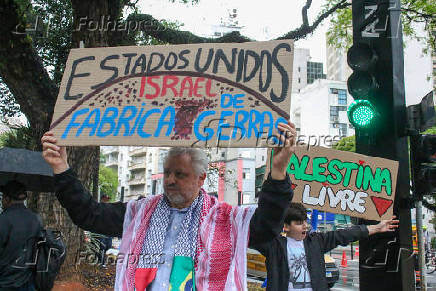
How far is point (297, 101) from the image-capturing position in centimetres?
6469

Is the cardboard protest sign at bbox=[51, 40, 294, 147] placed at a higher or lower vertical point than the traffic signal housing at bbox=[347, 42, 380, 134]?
lower

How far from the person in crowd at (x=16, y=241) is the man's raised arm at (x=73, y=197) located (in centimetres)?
226

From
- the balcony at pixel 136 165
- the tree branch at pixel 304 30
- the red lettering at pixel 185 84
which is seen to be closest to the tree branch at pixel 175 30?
the tree branch at pixel 304 30

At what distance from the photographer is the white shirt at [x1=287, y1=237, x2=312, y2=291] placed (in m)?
3.53

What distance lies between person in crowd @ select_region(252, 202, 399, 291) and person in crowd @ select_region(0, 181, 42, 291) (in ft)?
7.82

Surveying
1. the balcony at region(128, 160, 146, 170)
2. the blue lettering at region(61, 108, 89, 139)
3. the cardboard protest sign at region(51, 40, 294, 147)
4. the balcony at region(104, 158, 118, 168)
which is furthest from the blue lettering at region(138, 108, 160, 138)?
the balcony at region(104, 158, 118, 168)

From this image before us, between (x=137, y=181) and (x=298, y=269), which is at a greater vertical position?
(x=137, y=181)

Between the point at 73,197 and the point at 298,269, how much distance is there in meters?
2.04

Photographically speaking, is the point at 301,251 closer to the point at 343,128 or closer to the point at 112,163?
the point at 343,128

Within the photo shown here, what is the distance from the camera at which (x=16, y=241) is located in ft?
14.0

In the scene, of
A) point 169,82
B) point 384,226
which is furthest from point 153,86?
point 384,226

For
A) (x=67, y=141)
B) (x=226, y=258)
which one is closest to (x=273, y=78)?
(x=226, y=258)

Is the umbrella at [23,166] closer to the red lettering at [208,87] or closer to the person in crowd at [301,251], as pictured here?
the person in crowd at [301,251]

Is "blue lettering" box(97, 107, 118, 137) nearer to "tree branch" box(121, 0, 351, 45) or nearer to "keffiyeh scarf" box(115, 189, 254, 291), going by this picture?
"keffiyeh scarf" box(115, 189, 254, 291)
